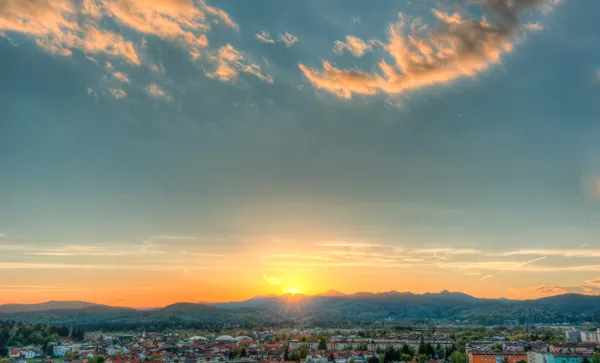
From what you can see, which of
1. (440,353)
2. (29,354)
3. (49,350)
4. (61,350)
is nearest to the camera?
(440,353)

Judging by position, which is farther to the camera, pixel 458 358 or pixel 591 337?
pixel 591 337

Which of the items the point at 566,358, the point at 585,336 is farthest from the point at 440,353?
the point at 585,336

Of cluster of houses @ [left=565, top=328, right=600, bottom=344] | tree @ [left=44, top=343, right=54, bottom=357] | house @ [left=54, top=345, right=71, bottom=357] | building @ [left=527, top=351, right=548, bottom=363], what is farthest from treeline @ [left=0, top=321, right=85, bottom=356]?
cluster of houses @ [left=565, top=328, right=600, bottom=344]

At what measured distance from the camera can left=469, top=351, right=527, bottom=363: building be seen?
143 ft

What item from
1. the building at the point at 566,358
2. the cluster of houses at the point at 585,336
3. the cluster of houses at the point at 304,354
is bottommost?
the cluster of houses at the point at 585,336

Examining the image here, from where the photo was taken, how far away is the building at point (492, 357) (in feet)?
143

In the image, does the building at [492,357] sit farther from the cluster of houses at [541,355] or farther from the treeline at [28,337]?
the treeline at [28,337]

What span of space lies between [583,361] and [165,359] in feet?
112

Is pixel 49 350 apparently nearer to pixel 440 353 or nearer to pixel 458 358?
pixel 440 353

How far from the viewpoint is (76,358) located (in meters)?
48.6

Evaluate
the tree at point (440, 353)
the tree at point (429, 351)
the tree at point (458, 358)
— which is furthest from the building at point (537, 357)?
the tree at point (429, 351)

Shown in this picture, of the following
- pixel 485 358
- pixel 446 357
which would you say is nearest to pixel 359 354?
pixel 446 357

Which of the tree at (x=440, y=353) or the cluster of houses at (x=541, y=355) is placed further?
the tree at (x=440, y=353)

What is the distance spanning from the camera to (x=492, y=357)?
1730 inches
